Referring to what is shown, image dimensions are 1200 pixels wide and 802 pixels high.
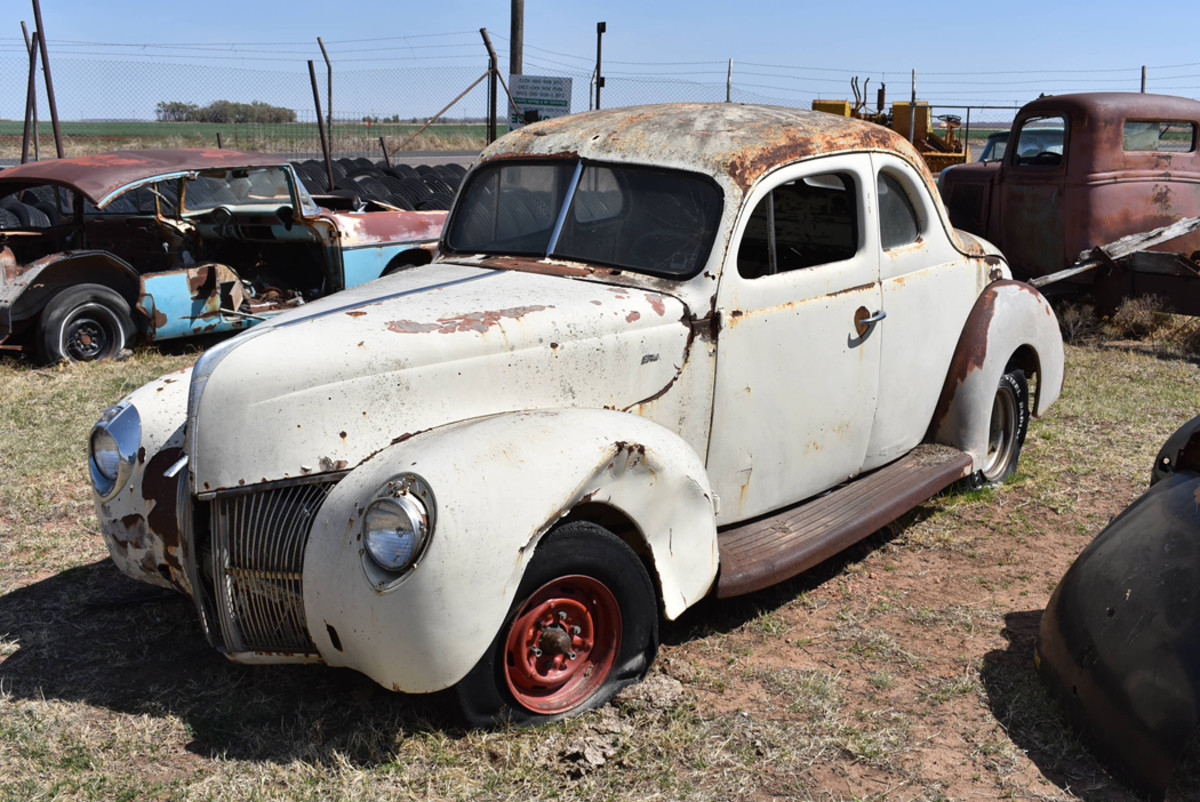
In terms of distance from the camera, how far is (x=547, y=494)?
111 inches

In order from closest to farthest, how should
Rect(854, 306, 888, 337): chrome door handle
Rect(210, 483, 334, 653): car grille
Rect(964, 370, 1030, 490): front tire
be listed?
Rect(210, 483, 334, 653): car grille < Rect(854, 306, 888, 337): chrome door handle < Rect(964, 370, 1030, 490): front tire

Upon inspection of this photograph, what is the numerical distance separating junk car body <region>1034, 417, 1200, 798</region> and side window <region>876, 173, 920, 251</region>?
1.40m

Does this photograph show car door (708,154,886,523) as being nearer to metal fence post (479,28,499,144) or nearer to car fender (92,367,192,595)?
car fender (92,367,192,595)

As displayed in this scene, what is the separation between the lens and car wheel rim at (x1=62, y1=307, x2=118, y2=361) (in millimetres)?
7703

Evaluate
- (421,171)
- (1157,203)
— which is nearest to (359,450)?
(1157,203)

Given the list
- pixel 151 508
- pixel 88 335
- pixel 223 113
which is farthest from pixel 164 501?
pixel 223 113

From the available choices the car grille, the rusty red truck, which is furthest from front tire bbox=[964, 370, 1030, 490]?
the rusty red truck

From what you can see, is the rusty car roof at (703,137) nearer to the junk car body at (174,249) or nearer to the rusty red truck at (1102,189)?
the junk car body at (174,249)

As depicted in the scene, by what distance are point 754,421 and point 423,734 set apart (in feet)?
5.11

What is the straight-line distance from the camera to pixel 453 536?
2639 mm

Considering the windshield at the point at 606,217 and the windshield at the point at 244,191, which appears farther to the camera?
the windshield at the point at 244,191

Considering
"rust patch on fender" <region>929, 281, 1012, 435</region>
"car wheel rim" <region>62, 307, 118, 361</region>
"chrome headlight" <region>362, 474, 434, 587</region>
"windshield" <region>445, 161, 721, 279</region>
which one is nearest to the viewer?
"chrome headlight" <region>362, 474, 434, 587</region>

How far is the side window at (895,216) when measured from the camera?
424cm

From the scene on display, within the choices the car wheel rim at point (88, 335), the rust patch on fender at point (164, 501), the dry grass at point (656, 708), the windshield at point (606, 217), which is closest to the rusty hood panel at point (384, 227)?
the car wheel rim at point (88, 335)
